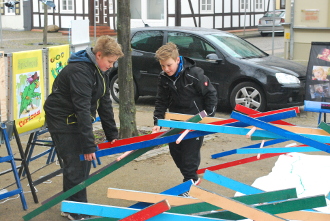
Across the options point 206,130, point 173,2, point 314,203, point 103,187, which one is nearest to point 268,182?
point 103,187

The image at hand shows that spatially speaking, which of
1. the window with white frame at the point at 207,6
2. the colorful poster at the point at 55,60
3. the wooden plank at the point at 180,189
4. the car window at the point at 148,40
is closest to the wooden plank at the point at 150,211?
the wooden plank at the point at 180,189

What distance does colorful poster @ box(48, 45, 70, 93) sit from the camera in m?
6.14

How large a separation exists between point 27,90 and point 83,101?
154 cm

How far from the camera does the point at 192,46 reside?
10.6 meters

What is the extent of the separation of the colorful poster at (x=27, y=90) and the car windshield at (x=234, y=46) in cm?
514

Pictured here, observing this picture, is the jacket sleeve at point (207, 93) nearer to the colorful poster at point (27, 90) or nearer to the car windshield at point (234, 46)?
the colorful poster at point (27, 90)

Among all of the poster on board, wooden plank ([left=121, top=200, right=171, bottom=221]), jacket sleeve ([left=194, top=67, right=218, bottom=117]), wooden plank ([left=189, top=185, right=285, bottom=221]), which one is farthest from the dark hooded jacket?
the poster on board

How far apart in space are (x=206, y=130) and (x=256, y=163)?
3.35 meters

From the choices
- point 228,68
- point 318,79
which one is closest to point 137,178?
point 318,79

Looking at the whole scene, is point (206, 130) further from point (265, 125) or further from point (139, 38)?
point (139, 38)

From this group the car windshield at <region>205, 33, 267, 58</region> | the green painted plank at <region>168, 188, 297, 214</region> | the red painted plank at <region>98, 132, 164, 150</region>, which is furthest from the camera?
the car windshield at <region>205, 33, 267, 58</region>

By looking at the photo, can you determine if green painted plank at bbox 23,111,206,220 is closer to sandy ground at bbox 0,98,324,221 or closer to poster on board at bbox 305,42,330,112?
sandy ground at bbox 0,98,324,221

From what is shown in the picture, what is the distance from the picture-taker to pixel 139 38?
11203 millimetres

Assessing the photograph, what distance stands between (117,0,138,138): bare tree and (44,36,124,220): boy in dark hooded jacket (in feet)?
9.31
